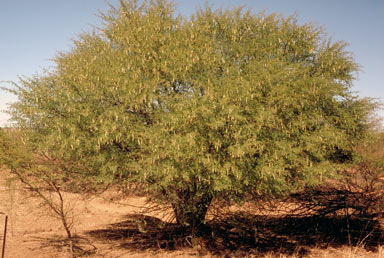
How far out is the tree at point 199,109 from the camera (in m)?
6.90

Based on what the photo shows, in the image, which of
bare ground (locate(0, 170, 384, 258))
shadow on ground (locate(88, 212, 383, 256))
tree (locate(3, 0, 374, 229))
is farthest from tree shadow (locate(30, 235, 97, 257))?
tree (locate(3, 0, 374, 229))

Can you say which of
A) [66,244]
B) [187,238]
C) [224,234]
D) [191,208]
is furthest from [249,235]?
[66,244]

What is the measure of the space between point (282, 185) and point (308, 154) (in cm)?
120

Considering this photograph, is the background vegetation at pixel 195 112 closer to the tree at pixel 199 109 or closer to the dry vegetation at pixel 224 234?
the tree at pixel 199 109

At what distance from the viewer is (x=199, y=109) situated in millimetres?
6941

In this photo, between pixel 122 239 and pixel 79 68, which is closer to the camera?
pixel 79 68

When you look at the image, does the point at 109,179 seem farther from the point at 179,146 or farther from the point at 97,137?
the point at 179,146

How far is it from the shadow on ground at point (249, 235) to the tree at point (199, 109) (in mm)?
1492

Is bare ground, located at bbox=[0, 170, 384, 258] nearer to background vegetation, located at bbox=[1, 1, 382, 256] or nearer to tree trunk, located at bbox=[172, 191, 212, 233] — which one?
tree trunk, located at bbox=[172, 191, 212, 233]

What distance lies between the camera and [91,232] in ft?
39.8

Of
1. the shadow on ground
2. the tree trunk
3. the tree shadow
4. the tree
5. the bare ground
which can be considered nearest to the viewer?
the tree

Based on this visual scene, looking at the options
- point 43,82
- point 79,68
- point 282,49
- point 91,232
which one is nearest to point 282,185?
point 282,49

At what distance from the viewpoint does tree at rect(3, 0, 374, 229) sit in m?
6.90

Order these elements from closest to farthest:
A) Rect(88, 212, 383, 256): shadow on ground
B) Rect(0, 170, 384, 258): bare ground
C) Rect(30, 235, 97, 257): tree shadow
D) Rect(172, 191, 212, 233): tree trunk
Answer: Rect(172, 191, 212, 233): tree trunk
Rect(30, 235, 97, 257): tree shadow
Rect(0, 170, 384, 258): bare ground
Rect(88, 212, 383, 256): shadow on ground
